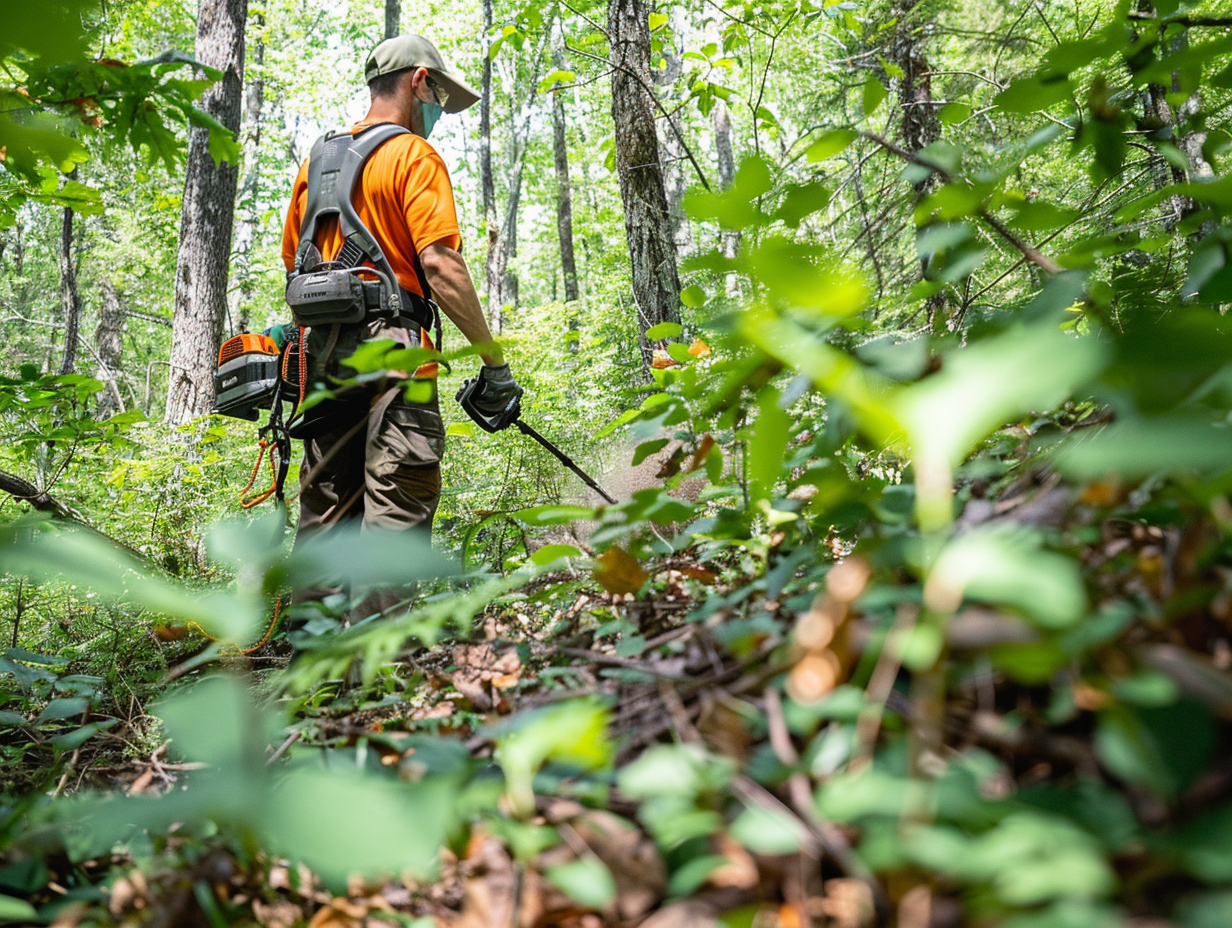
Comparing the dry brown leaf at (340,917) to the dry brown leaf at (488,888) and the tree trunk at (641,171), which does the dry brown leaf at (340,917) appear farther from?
the tree trunk at (641,171)

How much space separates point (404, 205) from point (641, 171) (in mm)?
1392

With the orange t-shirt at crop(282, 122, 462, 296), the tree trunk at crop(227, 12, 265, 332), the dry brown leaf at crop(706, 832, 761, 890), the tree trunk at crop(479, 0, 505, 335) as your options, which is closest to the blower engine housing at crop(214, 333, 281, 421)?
the orange t-shirt at crop(282, 122, 462, 296)

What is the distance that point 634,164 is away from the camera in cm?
383

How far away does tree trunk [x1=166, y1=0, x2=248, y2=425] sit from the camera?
6336 mm

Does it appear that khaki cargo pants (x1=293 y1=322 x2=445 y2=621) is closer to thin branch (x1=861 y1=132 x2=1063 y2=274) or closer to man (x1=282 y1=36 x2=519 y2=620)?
man (x1=282 y1=36 x2=519 y2=620)

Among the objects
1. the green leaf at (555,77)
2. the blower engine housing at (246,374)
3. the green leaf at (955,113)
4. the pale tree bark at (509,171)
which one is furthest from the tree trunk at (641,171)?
the pale tree bark at (509,171)

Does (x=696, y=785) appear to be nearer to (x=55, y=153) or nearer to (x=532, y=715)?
(x=532, y=715)

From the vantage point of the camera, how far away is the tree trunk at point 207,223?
20.8 feet

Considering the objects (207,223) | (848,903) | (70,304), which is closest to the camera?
(848,903)

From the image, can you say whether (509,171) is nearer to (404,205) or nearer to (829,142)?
(404,205)

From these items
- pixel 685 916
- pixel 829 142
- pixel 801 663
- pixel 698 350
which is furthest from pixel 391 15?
pixel 685 916

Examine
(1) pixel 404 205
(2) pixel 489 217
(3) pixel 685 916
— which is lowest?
(3) pixel 685 916

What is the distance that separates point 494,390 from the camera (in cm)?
303

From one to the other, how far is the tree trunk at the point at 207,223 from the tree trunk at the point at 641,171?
435 centimetres
